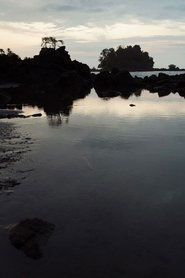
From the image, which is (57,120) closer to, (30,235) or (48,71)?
(30,235)

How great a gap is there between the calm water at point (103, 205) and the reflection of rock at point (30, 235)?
0.57 feet

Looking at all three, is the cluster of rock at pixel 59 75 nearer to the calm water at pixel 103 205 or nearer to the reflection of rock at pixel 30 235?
the calm water at pixel 103 205

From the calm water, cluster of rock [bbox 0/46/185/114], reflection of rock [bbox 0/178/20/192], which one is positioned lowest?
the calm water

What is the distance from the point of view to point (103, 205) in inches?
471

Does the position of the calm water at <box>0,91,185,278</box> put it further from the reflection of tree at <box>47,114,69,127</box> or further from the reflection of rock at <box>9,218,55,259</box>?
the reflection of tree at <box>47,114,69,127</box>

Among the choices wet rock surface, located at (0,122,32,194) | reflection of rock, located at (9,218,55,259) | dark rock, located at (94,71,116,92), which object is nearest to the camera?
reflection of rock, located at (9,218,55,259)

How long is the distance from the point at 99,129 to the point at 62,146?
5999 millimetres

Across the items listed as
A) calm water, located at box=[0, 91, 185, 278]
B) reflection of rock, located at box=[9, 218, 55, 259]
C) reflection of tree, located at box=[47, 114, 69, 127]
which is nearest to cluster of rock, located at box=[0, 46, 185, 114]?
reflection of tree, located at box=[47, 114, 69, 127]

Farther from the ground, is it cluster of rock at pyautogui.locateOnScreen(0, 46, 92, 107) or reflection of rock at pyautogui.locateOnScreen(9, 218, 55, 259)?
cluster of rock at pyautogui.locateOnScreen(0, 46, 92, 107)

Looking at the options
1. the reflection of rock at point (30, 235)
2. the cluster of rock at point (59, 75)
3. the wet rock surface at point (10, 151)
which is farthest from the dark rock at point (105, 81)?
the reflection of rock at point (30, 235)

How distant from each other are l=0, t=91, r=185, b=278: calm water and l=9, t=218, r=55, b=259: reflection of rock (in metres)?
0.17

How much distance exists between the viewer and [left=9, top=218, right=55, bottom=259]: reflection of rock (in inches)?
362

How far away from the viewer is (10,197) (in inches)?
492

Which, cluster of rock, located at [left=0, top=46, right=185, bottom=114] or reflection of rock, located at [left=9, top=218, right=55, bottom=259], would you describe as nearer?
reflection of rock, located at [left=9, top=218, right=55, bottom=259]
